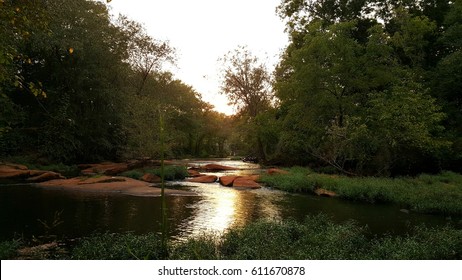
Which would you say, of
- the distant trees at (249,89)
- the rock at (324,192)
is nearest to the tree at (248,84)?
the distant trees at (249,89)

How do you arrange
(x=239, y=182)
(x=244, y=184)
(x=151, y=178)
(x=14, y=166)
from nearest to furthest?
(x=244, y=184) < (x=239, y=182) < (x=151, y=178) < (x=14, y=166)

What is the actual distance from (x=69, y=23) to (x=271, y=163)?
29.6 meters

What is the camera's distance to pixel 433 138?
89.4 feet

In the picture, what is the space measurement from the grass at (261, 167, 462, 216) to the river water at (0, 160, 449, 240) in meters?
0.91

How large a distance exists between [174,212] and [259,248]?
819 cm

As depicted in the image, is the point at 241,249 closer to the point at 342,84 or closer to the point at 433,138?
the point at 433,138

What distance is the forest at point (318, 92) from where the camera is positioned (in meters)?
27.6

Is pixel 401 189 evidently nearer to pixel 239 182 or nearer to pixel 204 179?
pixel 239 182

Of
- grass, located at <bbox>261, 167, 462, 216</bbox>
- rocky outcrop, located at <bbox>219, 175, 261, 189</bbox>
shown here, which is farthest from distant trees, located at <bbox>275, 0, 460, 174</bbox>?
rocky outcrop, located at <bbox>219, 175, 261, 189</bbox>

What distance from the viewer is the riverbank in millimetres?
8820

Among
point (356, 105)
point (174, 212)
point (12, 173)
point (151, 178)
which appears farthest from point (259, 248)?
point (12, 173)

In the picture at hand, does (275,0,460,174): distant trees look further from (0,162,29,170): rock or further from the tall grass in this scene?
(0,162,29,170): rock

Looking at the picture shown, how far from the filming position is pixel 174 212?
16.6 metres
